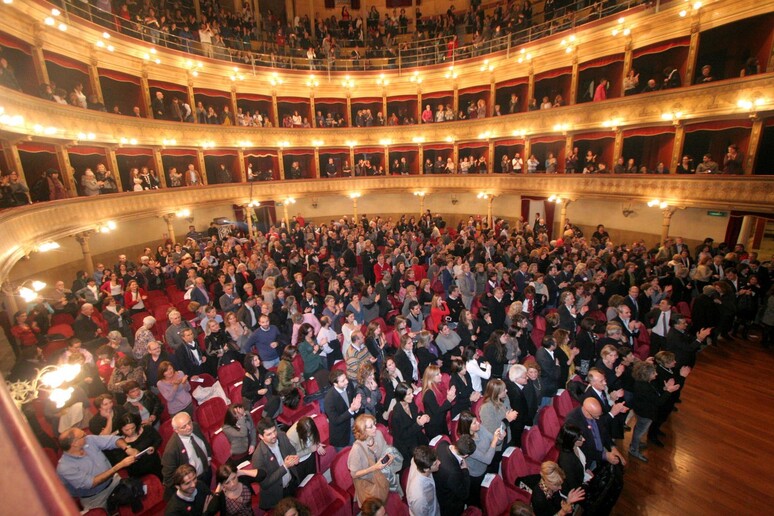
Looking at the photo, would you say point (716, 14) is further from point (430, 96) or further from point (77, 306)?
point (77, 306)

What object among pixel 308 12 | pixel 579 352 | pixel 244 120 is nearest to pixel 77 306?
pixel 579 352

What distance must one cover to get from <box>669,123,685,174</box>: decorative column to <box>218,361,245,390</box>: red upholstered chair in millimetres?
15523

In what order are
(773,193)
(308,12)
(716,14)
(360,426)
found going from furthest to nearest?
(308,12) → (716,14) → (773,193) → (360,426)

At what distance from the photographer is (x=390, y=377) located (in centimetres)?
493

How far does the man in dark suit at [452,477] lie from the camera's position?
146 inches

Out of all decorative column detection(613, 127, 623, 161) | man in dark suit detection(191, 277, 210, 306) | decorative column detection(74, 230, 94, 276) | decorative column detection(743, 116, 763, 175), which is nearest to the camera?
man in dark suit detection(191, 277, 210, 306)

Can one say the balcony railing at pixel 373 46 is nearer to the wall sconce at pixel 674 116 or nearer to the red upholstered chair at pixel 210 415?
the wall sconce at pixel 674 116

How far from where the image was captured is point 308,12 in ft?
80.7

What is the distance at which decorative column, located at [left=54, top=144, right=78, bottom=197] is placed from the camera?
12211 mm

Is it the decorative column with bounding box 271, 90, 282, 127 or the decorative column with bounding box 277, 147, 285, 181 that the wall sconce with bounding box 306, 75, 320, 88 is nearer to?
the decorative column with bounding box 271, 90, 282, 127

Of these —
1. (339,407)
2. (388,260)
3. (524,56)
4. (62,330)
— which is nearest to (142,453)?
(339,407)

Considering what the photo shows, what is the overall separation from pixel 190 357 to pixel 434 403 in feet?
12.7

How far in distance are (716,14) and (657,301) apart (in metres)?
10.5

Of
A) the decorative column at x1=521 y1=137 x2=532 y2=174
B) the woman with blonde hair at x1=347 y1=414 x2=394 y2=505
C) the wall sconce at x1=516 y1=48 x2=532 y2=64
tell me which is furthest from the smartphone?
the wall sconce at x1=516 y1=48 x2=532 y2=64
